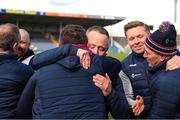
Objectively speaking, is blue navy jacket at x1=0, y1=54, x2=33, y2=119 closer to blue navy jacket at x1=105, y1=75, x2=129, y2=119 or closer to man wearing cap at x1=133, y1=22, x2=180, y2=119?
blue navy jacket at x1=105, y1=75, x2=129, y2=119

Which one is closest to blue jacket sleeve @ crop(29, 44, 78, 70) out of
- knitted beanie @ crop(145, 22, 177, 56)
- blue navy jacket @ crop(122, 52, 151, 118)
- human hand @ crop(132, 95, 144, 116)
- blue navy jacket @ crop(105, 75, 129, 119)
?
blue navy jacket @ crop(105, 75, 129, 119)

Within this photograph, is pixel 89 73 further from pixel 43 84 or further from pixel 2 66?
pixel 2 66

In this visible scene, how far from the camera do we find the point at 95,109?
2.28 metres

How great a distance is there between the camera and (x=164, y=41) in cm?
238

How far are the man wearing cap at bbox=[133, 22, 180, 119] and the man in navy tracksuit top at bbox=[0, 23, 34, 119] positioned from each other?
818mm

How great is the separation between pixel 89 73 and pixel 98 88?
0.34 feet

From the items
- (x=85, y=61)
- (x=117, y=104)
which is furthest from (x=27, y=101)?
(x=117, y=104)

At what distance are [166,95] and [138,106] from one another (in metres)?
0.51

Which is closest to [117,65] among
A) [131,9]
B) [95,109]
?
[95,109]

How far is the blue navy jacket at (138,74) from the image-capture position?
115 inches

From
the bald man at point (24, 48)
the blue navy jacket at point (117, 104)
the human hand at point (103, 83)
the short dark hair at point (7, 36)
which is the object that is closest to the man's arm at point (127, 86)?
the blue navy jacket at point (117, 104)

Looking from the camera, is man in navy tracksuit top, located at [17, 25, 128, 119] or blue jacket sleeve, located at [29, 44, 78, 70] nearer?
man in navy tracksuit top, located at [17, 25, 128, 119]

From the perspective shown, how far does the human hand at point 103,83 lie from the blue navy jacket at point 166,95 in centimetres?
27

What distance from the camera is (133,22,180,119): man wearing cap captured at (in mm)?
2236
